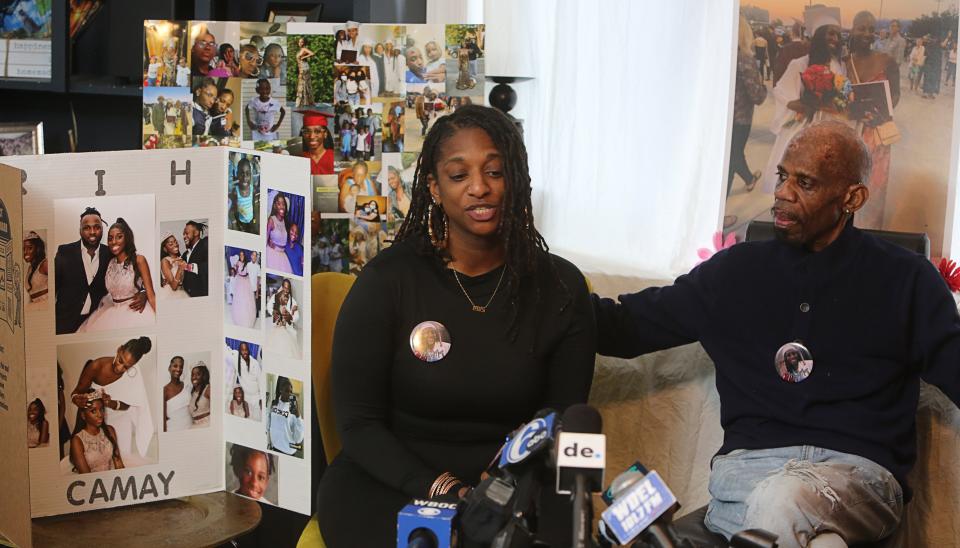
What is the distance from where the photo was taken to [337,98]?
238 cm

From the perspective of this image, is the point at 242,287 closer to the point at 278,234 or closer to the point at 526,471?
the point at 278,234

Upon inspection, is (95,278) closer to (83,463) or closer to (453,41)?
(83,463)

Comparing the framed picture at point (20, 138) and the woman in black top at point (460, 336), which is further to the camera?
the framed picture at point (20, 138)

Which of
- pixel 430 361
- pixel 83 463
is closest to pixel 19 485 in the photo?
pixel 83 463

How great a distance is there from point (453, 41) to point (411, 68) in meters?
0.11

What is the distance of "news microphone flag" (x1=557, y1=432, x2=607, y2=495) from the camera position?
107cm

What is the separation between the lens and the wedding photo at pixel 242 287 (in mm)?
1992

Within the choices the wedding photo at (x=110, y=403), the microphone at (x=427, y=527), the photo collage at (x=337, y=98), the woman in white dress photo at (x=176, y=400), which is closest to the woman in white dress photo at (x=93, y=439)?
the wedding photo at (x=110, y=403)

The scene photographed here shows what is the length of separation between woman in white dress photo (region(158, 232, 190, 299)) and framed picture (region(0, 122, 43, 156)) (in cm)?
163

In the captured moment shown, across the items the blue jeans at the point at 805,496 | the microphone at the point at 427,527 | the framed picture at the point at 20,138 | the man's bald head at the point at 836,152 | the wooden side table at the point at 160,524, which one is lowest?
the wooden side table at the point at 160,524

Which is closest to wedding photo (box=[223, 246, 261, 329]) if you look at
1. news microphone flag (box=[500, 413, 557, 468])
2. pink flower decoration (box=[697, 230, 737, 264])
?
news microphone flag (box=[500, 413, 557, 468])

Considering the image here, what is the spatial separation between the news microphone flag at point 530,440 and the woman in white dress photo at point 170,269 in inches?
39.2

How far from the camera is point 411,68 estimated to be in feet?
7.81

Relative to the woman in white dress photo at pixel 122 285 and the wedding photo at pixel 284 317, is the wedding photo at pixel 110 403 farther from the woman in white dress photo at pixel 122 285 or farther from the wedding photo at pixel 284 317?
the wedding photo at pixel 284 317
